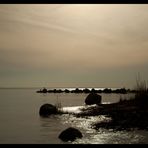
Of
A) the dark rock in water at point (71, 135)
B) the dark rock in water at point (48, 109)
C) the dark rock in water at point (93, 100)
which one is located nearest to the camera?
the dark rock in water at point (71, 135)

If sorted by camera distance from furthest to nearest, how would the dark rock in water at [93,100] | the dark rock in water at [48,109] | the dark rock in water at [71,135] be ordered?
the dark rock in water at [93,100], the dark rock in water at [48,109], the dark rock in water at [71,135]

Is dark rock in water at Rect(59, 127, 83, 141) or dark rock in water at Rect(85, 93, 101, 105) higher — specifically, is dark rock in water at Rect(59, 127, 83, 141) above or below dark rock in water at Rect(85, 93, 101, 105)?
below

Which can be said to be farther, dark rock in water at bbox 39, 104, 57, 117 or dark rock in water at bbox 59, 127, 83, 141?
dark rock in water at bbox 39, 104, 57, 117

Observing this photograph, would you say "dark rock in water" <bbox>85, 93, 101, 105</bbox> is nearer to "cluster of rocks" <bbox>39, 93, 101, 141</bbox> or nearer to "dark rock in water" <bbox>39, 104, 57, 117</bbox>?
"cluster of rocks" <bbox>39, 93, 101, 141</bbox>

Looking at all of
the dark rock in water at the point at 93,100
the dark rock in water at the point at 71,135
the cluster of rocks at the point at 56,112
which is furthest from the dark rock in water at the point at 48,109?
the dark rock in water at the point at 71,135

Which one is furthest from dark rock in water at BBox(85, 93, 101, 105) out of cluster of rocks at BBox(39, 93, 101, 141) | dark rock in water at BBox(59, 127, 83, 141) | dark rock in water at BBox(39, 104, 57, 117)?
dark rock in water at BBox(59, 127, 83, 141)

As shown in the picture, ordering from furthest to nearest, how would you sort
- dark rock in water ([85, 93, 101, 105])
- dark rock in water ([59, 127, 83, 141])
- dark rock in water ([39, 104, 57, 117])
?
dark rock in water ([85, 93, 101, 105]), dark rock in water ([39, 104, 57, 117]), dark rock in water ([59, 127, 83, 141])

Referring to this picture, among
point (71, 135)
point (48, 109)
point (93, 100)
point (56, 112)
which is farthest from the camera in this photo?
point (93, 100)

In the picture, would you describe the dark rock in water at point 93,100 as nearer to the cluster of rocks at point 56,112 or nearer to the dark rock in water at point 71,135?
the cluster of rocks at point 56,112

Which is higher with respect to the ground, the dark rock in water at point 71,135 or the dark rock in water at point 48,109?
the dark rock in water at point 48,109

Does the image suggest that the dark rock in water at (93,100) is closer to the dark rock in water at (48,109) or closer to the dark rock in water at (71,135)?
the dark rock in water at (48,109)

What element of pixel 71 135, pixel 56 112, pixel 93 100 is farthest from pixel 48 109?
pixel 71 135

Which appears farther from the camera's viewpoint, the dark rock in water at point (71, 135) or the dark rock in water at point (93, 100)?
the dark rock in water at point (93, 100)

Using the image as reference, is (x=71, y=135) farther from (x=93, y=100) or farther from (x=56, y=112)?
(x=93, y=100)
